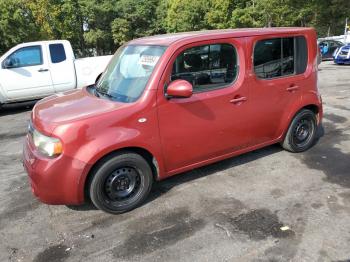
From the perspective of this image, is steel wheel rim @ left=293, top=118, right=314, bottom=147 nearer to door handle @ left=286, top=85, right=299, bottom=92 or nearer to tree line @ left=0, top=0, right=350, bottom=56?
door handle @ left=286, top=85, right=299, bottom=92

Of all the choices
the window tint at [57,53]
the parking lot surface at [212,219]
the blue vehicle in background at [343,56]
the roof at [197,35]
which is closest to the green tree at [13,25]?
the window tint at [57,53]

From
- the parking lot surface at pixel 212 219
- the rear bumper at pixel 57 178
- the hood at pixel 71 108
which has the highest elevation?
the hood at pixel 71 108

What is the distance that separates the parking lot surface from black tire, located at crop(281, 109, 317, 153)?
0.68ft

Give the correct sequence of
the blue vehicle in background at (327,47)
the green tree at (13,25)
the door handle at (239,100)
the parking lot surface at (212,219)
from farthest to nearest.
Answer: the green tree at (13,25)
the blue vehicle in background at (327,47)
the door handle at (239,100)
the parking lot surface at (212,219)

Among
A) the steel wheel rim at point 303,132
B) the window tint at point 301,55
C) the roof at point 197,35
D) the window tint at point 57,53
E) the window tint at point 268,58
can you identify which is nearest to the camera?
the roof at point 197,35

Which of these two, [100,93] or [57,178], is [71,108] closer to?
[100,93]

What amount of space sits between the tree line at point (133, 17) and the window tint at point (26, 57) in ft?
71.2

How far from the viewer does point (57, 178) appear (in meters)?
3.78

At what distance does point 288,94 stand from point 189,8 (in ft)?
134

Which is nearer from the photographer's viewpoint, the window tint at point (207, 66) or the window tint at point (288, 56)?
the window tint at point (207, 66)

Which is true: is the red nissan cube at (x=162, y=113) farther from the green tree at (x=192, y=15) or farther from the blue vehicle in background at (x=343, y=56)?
the green tree at (x=192, y=15)

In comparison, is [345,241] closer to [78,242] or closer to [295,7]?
[78,242]

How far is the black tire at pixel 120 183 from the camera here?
3.92m

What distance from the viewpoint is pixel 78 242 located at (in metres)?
3.69
